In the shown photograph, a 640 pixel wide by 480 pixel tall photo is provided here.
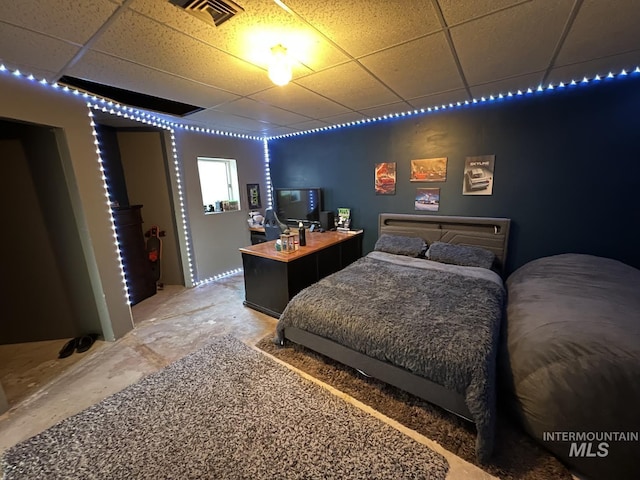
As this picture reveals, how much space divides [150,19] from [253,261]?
2.17 meters

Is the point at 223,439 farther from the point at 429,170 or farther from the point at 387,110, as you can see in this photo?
the point at 387,110

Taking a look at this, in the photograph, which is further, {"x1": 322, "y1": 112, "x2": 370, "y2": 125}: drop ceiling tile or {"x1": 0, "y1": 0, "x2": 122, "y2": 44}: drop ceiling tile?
{"x1": 322, "y1": 112, "x2": 370, "y2": 125}: drop ceiling tile

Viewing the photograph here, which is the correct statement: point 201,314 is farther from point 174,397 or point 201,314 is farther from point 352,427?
point 352,427

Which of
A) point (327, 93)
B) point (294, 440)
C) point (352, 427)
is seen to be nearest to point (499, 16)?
point (327, 93)

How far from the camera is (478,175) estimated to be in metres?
2.96

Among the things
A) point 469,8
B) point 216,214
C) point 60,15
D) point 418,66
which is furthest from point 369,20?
point 216,214

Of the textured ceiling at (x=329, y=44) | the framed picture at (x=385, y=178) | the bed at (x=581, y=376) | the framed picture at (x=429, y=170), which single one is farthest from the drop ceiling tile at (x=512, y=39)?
the bed at (x=581, y=376)

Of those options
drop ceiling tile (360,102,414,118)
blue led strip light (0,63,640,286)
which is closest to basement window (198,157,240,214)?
blue led strip light (0,63,640,286)

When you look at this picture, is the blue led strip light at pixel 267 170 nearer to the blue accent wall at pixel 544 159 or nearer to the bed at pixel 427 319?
the blue accent wall at pixel 544 159

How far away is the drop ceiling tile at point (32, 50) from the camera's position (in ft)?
4.45

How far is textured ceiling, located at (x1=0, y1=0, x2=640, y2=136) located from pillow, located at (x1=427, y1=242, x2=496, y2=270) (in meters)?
1.65

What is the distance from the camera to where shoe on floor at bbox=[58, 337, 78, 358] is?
2.31 m

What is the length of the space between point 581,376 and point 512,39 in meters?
1.94

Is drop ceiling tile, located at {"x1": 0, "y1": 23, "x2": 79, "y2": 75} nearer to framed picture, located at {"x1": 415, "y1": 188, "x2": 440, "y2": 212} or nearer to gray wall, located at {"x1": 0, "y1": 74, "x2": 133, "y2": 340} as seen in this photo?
gray wall, located at {"x1": 0, "y1": 74, "x2": 133, "y2": 340}
